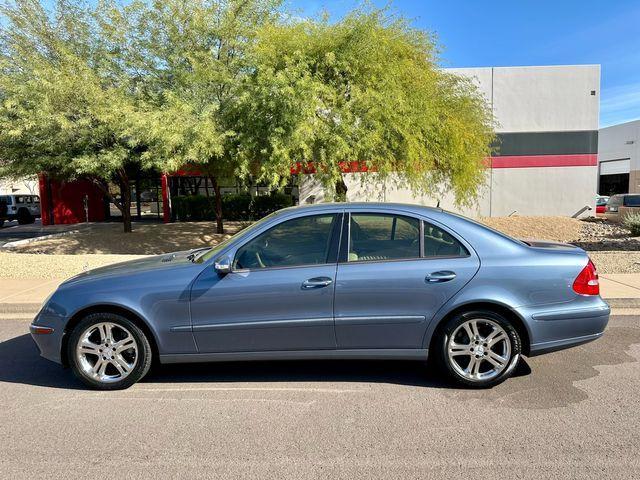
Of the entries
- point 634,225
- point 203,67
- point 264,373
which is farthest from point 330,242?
point 634,225

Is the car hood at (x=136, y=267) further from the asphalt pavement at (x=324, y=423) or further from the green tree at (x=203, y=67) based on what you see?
the green tree at (x=203, y=67)

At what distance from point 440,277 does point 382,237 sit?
605mm

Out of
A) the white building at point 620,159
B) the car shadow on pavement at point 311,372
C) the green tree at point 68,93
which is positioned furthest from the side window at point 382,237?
the white building at point 620,159

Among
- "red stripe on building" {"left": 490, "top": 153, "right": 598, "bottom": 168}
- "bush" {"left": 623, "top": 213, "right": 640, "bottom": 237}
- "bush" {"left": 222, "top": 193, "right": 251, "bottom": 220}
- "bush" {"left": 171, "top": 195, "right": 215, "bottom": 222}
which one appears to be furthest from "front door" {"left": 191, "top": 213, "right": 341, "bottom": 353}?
"red stripe on building" {"left": 490, "top": 153, "right": 598, "bottom": 168}

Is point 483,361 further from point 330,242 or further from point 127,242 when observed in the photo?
point 127,242

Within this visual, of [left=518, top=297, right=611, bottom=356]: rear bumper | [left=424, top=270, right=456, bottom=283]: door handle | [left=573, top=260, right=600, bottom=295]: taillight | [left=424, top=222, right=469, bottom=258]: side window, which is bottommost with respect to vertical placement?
[left=518, top=297, right=611, bottom=356]: rear bumper

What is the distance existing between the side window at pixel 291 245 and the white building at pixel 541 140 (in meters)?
21.0

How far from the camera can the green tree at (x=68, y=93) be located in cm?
1105

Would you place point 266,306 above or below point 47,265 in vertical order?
above

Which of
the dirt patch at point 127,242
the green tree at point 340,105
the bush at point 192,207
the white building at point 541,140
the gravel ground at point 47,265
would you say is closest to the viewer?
the gravel ground at point 47,265

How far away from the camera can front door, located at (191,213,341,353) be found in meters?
3.73

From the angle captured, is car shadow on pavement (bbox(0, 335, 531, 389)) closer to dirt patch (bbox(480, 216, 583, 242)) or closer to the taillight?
the taillight

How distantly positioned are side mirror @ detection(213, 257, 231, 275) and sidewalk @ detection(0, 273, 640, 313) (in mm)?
4589

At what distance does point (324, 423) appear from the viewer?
3.34 meters
